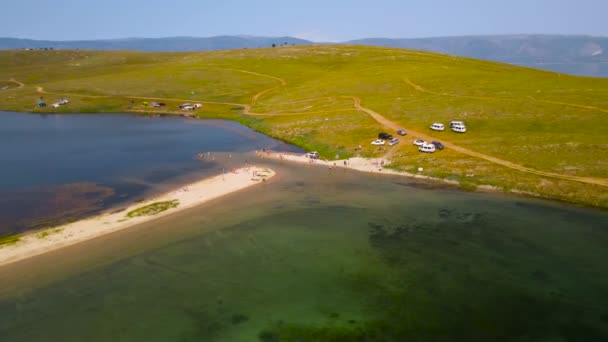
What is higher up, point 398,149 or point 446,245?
point 398,149

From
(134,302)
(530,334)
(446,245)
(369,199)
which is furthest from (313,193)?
(530,334)

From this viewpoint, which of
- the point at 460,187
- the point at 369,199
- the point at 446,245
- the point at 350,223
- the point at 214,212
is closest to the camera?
the point at 446,245

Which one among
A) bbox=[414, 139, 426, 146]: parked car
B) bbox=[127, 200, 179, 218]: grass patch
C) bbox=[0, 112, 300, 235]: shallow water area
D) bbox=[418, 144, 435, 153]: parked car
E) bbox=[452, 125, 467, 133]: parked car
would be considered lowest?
bbox=[127, 200, 179, 218]: grass patch

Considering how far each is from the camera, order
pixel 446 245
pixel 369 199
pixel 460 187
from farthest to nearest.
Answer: pixel 460 187 → pixel 369 199 → pixel 446 245

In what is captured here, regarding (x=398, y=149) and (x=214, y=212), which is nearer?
(x=214, y=212)

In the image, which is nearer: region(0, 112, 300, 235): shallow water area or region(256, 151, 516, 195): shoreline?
region(0, 112, 300, 235): shallow water area

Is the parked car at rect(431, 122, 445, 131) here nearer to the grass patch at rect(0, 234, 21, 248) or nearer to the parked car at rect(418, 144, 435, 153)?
the parked car at rect(418, 144, 435, 153)

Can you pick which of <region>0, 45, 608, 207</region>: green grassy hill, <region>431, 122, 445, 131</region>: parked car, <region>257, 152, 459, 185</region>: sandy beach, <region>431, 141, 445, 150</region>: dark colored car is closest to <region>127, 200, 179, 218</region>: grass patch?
<region>257, 152, 459, 185</region>: sandy beach

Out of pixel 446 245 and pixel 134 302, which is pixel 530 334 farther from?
pixel 134 302
